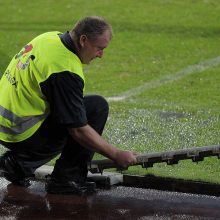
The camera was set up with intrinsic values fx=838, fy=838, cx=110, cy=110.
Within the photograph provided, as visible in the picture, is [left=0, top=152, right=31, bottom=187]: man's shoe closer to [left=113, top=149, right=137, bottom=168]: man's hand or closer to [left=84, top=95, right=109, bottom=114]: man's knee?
[left=84, top=95, right=109, bottom=114]: man's knee

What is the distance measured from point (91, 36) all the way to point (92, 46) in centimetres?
9

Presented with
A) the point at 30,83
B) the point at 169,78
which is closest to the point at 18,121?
the point at 30,83

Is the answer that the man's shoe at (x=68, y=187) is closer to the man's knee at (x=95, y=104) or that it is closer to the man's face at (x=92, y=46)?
the man's knee at (x=95, y=104)

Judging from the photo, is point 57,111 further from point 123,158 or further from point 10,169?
point 10,169

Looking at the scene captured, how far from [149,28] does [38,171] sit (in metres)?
9.85

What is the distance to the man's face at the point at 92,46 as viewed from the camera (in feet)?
20.3

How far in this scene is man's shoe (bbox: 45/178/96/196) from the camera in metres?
6.69

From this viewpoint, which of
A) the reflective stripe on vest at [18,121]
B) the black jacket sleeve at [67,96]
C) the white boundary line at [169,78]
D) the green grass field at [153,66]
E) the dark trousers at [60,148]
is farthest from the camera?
the white boundary line at [169,78]

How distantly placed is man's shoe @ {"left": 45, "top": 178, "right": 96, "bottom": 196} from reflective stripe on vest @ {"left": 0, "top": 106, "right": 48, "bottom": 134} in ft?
1.87

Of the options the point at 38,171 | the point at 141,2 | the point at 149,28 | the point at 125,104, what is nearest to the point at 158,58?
the point at 149,28

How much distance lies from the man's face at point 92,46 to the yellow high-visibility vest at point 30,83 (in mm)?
69

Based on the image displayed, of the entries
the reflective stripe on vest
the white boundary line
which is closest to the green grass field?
the white boundary line

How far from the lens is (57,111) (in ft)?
20.2

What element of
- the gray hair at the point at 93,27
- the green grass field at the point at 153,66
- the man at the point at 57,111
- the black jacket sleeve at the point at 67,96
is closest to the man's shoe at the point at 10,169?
the man at the point at 57,111
